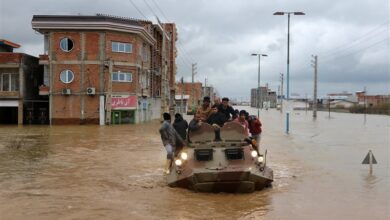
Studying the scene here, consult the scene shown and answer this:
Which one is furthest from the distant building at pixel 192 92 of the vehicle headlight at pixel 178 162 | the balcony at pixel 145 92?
the vehicle headlight at pixel 178 162

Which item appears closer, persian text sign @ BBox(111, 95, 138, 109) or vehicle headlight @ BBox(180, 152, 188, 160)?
vehicle headlight @ BBox(180, 152, 188, 160)

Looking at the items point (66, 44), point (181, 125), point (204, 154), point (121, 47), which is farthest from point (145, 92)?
point (204, 154)

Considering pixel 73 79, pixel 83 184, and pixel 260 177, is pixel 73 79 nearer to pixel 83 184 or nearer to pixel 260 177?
pixel 83 184

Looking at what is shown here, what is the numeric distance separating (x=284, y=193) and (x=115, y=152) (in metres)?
11.3

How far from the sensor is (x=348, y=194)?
11.8m

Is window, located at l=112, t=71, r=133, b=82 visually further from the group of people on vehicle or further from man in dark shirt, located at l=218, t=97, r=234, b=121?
the group of people on vehicle

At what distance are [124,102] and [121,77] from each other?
2.35 meters

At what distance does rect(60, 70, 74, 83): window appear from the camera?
44.6 m

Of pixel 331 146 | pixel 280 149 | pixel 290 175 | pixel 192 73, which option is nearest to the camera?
pixel 290 175

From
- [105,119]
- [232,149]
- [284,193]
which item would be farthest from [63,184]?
[105,119]

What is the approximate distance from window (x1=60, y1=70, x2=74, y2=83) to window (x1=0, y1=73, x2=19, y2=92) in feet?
16.2

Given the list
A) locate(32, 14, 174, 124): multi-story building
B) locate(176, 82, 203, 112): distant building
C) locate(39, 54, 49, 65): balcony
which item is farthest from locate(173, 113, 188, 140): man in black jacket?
locate(176, 82, 203, 112): distant building

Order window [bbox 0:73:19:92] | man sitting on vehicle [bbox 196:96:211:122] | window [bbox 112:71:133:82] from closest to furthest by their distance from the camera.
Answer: man sitting on vehicle [bbox 196:96:211:122], window [bbox 112:71:133:82], window [bbox 0:73:19:92]

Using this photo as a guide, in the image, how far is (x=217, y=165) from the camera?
11078 millimetres
